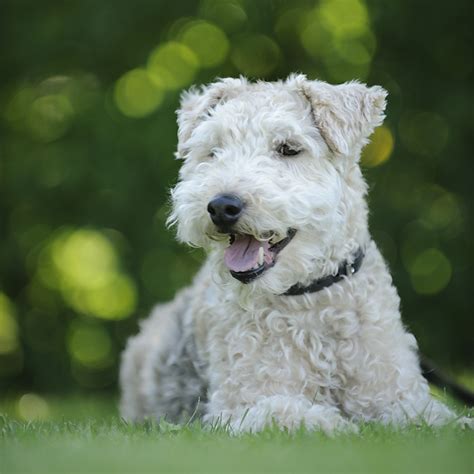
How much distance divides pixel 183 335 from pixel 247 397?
3.97 ft

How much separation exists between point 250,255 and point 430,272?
8092 mm

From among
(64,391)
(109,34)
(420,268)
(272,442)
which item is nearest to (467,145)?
(420,268)

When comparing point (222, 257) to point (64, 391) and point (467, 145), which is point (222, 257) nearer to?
point (467, 145)

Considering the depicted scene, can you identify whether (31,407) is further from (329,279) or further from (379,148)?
(329,279)

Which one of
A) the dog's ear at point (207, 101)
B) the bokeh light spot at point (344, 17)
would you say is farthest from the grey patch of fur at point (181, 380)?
the bokeh light spot at point (344, 17)

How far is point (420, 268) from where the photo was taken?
12.4 metres

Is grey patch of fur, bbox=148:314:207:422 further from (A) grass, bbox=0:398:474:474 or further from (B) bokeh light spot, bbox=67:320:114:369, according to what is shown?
(B) bokeh light spot, bbox=67:320:114:369

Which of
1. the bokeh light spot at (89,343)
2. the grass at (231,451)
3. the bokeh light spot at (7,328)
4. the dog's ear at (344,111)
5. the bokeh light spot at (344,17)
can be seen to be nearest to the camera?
the grass at (231,451)

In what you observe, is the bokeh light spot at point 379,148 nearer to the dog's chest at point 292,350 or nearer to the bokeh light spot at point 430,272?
the bokeh light spot at point 430,272

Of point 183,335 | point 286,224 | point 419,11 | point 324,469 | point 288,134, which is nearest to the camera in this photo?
point 324,469

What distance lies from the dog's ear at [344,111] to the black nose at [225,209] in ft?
2.70

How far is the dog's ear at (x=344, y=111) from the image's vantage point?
5.13 meters

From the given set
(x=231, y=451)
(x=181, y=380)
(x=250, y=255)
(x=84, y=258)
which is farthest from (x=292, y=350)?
(x=84, y=258)

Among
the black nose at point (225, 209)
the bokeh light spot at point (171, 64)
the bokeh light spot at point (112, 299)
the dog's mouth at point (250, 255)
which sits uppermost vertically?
the bokeh light spot at point (171, 64)
